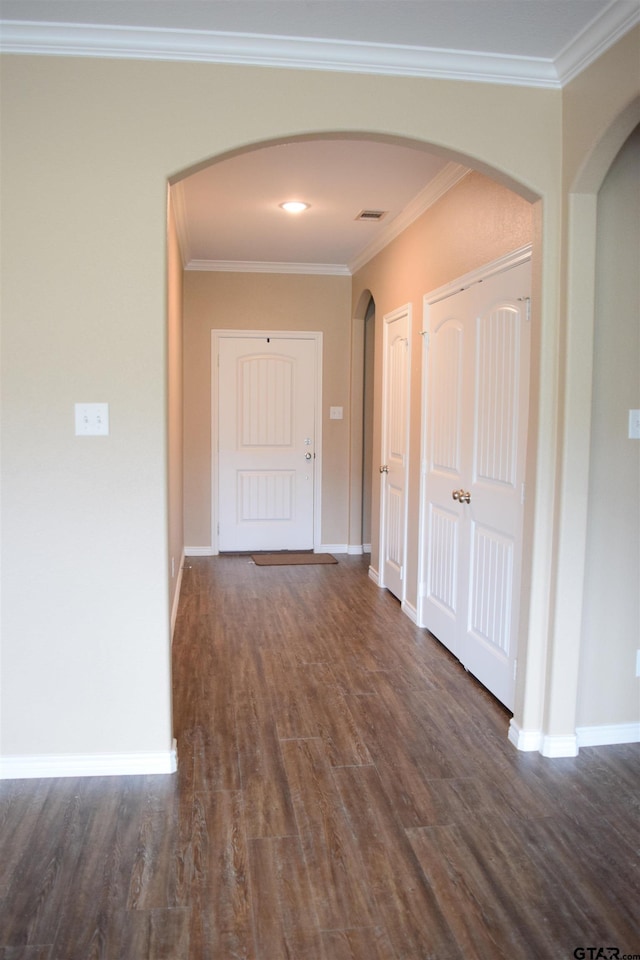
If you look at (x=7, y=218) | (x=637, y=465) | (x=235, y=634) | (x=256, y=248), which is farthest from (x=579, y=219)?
(x=256, y=248)

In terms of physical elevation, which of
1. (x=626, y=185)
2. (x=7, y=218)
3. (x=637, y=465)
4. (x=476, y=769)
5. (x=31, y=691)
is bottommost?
(x=476, y=769)

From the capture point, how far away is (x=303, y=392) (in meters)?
6.79

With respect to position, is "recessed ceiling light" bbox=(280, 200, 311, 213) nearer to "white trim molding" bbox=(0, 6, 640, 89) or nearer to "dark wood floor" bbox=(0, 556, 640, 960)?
"white trim molding" bbox=(0, 6, 640, 89)

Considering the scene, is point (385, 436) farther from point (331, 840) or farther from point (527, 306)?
point (331, 840)

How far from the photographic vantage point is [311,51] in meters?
2.55

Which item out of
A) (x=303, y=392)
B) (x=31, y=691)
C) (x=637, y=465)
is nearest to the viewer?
(x=31, y=691)

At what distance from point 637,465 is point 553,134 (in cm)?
129

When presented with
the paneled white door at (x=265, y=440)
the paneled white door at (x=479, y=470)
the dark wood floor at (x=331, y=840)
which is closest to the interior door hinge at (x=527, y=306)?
the paneled white door at (x=479, y=470)

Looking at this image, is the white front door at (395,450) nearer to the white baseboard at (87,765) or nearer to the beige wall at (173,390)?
the beige wall at (173,390)

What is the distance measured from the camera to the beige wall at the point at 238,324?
6531mm

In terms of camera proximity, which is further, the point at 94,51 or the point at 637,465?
the point at 637,465

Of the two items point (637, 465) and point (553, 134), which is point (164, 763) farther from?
point (553, 134)

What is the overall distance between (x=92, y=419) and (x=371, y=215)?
2.95 m

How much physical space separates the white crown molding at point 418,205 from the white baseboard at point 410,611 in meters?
2.45
